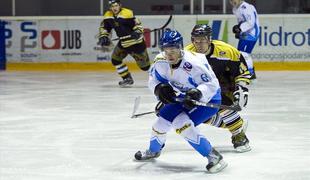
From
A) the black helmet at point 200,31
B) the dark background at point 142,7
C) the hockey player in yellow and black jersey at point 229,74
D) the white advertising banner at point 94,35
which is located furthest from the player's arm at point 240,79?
the dark background at point 142,7

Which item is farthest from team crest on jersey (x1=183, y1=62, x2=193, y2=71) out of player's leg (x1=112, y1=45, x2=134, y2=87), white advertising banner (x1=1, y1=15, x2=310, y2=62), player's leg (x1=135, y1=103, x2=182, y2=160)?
white advertising banner (x1=1, y1=15, x2=310, y2=62)

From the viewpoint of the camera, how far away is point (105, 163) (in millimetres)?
4293

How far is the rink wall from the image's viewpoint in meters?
11.2

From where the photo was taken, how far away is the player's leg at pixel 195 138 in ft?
12.7

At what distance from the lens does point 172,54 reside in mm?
3814

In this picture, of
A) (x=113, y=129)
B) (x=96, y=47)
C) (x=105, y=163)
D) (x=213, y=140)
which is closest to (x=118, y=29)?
(x=96, y=47)

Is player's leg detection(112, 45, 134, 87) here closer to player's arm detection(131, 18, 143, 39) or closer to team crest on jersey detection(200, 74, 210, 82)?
player's arm detection(131, 18, 143, 39)

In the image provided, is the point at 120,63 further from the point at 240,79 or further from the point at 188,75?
the point at 188,75

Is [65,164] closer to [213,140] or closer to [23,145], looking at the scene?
[23,145]

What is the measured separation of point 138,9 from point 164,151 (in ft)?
27.4

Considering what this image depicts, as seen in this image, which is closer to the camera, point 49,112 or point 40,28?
Answer: point 49,112

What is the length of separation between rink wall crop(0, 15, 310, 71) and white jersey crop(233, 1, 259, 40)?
2.03 metres

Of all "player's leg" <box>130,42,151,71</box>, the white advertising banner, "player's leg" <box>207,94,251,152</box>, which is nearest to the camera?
"player's leg" <box>207,94,251,152</box>

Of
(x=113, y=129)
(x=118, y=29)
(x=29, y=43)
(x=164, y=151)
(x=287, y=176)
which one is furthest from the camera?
(x=29, y=43)
